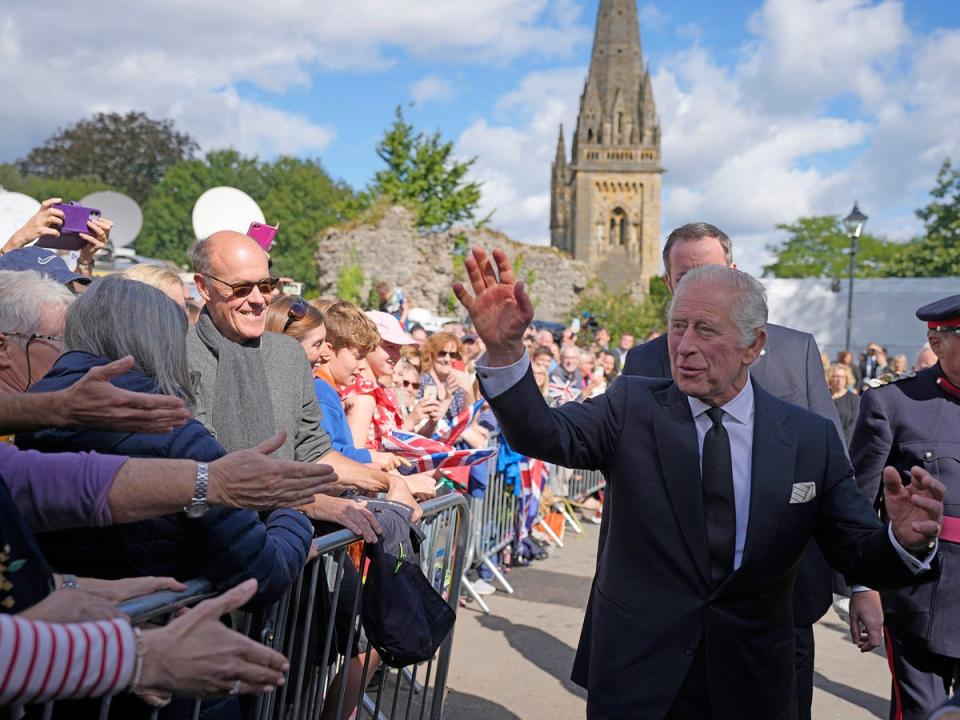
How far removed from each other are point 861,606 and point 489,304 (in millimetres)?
2078

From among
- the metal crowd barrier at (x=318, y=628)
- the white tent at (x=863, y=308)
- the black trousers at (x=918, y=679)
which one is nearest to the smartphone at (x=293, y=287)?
the metal crowd barrier at (x=318, y=628)

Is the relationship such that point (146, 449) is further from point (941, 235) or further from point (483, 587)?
point (941, 235)

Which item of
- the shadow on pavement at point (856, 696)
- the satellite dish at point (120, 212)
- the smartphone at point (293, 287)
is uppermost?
the satellite dish at point (120, 212)

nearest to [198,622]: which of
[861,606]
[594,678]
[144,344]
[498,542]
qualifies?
[144,344]

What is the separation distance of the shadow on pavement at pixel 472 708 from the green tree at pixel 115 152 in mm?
66661

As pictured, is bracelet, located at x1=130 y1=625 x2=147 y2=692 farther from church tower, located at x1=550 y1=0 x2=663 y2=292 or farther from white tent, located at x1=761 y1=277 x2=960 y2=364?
church tower, located at x1=550 y1=0 x2=663 y2=292

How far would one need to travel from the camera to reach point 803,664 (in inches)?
136

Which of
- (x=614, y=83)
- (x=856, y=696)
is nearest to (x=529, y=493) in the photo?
(x=856, y=696)

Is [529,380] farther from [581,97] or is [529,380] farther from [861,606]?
[581,97]

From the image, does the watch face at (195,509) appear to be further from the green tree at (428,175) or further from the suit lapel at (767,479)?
the green tree at (428,175)

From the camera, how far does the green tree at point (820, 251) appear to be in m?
83.3

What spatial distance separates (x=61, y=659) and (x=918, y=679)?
3.79m

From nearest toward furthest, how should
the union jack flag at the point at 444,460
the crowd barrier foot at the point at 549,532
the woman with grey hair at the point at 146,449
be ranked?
1. the woman with grey hair at the point at 146,449
2. the union jack flag at the point at 444,460
3. the crowd barrier foot at the point at 549,532

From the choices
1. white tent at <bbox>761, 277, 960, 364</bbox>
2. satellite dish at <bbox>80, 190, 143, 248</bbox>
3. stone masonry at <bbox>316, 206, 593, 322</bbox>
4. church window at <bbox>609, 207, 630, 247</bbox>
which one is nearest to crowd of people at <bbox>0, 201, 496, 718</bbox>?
satellite dish at <bbox>80, 190, 143, 248</bbox>
